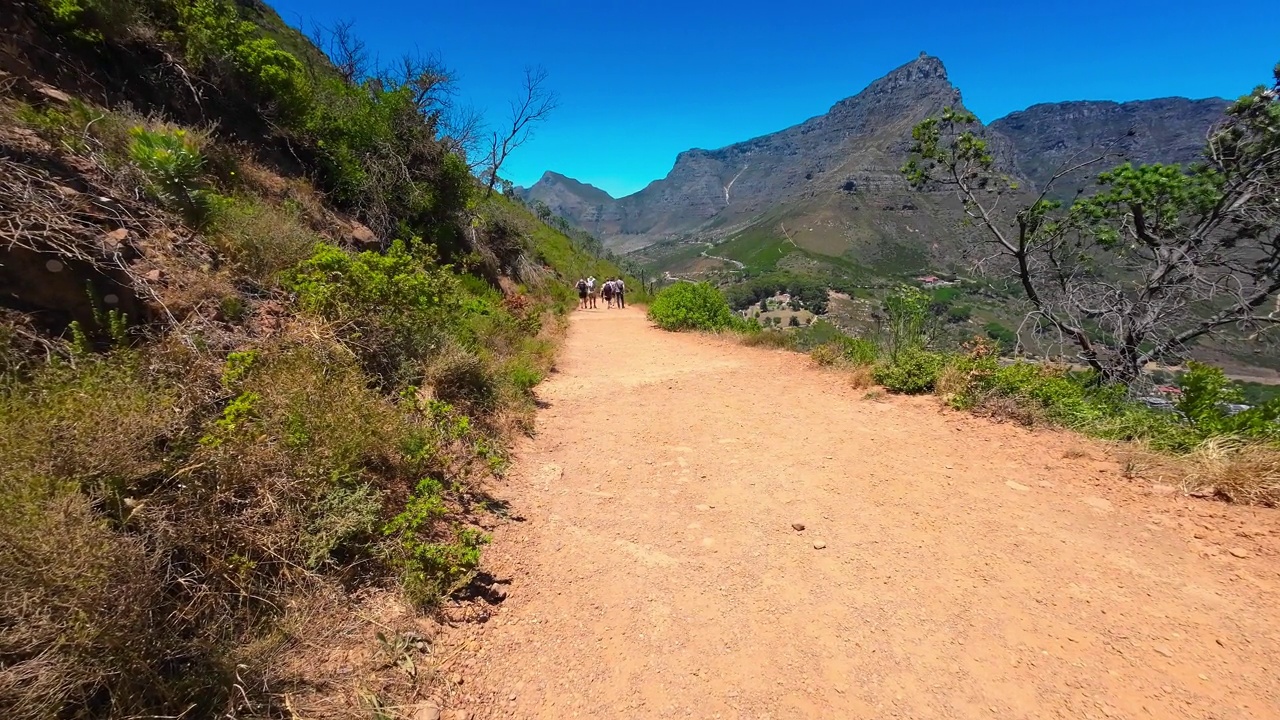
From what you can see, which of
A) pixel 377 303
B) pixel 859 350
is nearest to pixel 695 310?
pixel 859 350

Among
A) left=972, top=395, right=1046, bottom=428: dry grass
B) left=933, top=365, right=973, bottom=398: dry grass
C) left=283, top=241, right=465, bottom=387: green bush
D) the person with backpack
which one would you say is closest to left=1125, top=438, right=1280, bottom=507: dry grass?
left=972, top=395, right=1046, bottom=428: dry grass

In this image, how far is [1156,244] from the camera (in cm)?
779

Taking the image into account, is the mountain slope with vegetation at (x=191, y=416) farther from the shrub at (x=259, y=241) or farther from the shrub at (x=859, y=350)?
the shrub at (x=859, y=350)

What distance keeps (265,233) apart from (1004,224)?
1211 cm

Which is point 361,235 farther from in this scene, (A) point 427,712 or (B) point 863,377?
(B) point 863,377

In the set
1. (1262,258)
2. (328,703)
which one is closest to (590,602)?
(328,703)

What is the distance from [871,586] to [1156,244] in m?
8.68

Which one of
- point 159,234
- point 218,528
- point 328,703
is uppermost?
point 159,234

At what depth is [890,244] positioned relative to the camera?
145750 millimetres

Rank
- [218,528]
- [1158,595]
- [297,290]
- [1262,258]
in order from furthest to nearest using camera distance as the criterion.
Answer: [1262,258], [297,290], [1158,595], [218,528]

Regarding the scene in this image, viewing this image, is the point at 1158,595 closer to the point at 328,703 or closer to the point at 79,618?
the point at 328,703

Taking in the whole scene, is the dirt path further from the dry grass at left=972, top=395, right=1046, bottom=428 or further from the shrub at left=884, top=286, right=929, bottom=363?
the shrub at left=884, top=286, right=929, bottom=363

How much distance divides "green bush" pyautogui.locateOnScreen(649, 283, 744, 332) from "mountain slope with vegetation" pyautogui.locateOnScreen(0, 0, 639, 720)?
7131 millimetres

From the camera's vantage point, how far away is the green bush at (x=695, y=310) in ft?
43.0
